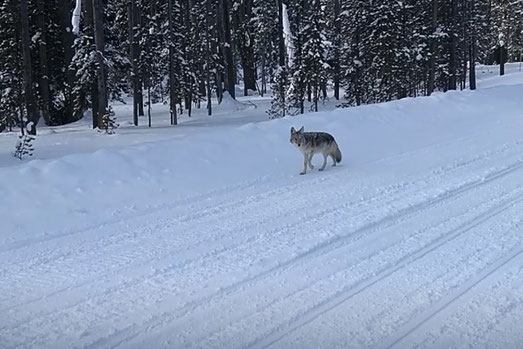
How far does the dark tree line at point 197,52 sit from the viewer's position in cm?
2406

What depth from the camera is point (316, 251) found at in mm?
6309

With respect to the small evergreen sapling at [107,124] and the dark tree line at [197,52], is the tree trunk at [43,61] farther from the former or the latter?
the small evergreen sapling at [107,124]

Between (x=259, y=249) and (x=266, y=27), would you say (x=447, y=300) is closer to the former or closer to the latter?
(x=259, y=249)

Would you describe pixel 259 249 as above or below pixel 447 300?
above

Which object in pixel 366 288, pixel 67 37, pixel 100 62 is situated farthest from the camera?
pixel 67 37

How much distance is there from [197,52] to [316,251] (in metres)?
29.8

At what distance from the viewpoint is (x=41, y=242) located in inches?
275

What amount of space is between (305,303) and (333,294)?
0.33 m

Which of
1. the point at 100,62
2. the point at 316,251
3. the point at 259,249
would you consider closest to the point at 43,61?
the point at 100,62

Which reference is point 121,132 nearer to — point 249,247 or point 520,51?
point 249,247

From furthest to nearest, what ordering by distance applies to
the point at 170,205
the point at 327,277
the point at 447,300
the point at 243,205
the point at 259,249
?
1. the point at 170,205
2. the point at 243,205
3. the point at 259,249
4. the point at 327,277
5. the point at 447,300

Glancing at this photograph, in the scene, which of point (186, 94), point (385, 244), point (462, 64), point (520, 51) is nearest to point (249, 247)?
point (385, 244)

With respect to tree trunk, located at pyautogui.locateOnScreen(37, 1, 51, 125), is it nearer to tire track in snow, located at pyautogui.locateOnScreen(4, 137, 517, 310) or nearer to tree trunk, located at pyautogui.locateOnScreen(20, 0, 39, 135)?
tree trunk, located at pyautogui.locateOnScreen(20, 0, 39, 135)

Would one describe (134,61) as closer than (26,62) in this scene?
No
